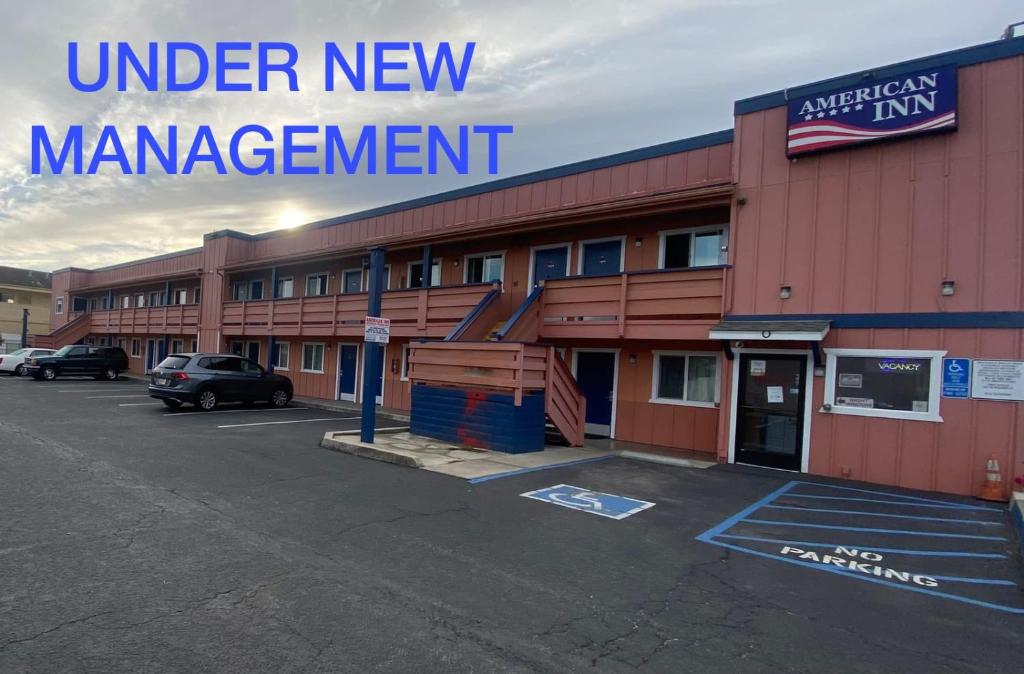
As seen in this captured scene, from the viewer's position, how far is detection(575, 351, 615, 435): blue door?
1409 centimetres

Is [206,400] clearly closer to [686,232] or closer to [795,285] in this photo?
[686,232]

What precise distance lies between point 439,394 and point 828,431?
7435mm

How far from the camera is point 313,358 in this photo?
22594mm

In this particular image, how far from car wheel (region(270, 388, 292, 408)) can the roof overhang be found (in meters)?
13.5

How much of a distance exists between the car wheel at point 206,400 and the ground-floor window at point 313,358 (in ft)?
19.1

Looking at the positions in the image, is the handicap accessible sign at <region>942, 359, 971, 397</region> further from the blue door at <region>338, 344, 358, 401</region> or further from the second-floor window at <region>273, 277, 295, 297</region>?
the second-floor window at <region>273, 277, 295, 297</region>

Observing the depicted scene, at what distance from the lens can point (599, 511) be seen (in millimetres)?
7133

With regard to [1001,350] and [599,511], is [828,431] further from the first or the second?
[599,511]

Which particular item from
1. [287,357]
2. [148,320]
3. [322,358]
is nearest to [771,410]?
[322,358]

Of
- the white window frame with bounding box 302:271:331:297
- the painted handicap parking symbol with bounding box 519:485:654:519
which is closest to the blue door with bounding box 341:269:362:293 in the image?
the white window frame with bounding box 302:271:331:297

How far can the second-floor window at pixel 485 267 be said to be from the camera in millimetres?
16391

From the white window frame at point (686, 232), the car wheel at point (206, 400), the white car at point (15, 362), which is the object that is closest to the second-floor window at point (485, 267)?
the white window frame at point (686, 232)

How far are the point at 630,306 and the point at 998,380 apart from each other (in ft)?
20.3

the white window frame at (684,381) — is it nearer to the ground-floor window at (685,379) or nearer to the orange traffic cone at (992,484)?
the ground-floor window at (685,379)
